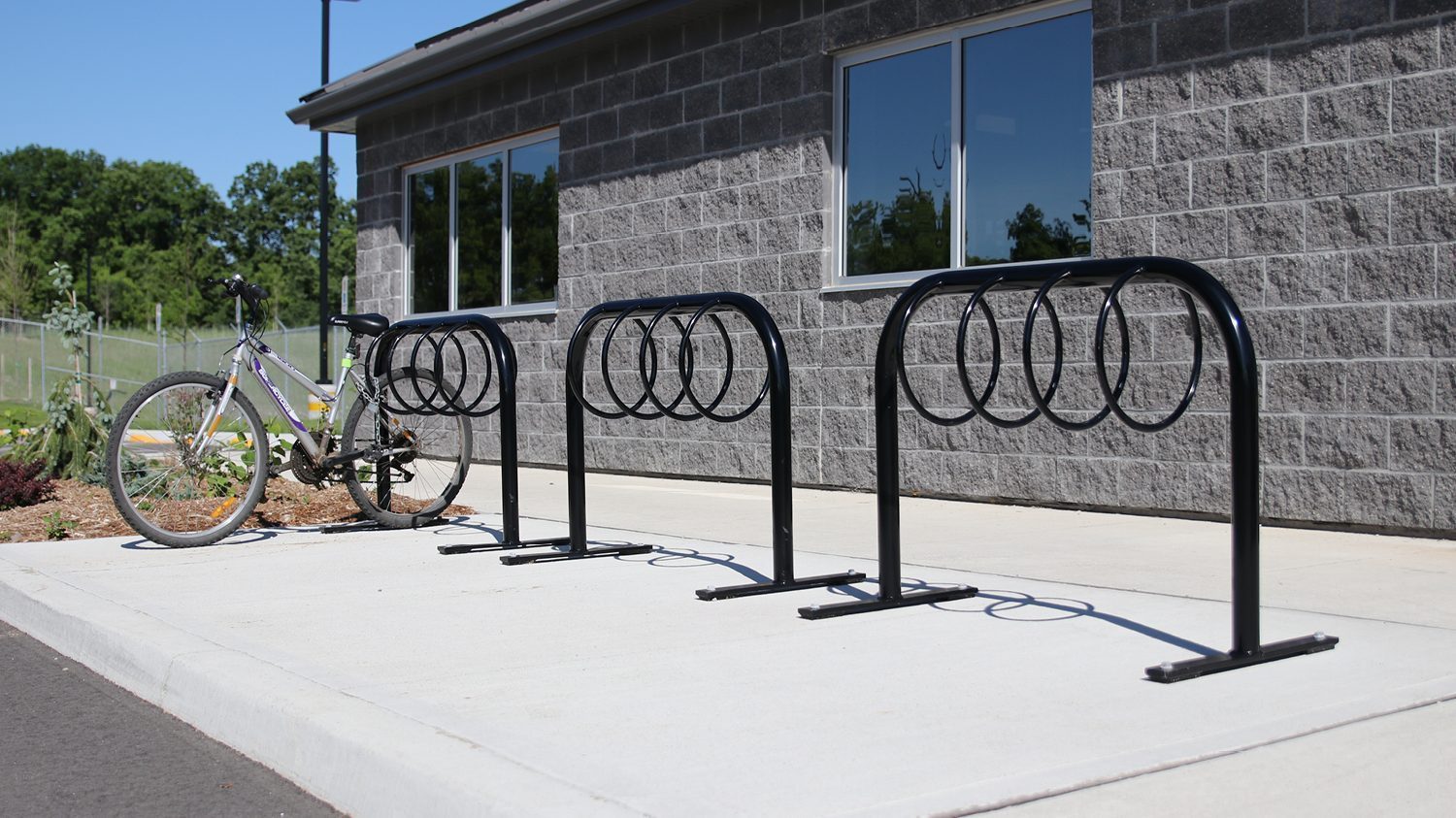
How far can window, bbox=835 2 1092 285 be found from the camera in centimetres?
897

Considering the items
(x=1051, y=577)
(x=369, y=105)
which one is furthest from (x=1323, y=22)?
(x=369, y=105)

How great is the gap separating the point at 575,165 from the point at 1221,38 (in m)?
6.62

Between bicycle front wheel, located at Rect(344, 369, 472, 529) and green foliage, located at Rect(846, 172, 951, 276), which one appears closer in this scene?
bicycle front wheel, located at Rect(344, 369, 472, 529)

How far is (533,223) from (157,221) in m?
90.5

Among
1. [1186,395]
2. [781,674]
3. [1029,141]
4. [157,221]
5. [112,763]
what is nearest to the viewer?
[112,763]

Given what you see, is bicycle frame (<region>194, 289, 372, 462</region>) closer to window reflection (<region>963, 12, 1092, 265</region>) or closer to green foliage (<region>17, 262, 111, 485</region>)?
green foliage (<region>17, 262, 111, 485</region>)

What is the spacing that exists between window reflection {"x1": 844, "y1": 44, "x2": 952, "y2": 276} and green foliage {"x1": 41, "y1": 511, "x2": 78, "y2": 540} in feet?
18.6

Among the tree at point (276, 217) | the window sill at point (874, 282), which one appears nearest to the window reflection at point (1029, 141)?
the window sill at point (874, 282)

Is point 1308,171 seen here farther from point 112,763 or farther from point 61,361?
point 61,361

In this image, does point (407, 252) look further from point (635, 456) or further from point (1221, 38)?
point (1221, 38)

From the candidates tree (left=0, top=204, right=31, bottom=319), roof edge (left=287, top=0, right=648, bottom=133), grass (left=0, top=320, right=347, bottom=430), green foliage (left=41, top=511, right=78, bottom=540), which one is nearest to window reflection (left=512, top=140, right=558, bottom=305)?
roof edge (left=287, top=0, right=648, bottom=133)

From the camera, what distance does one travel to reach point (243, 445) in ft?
27.6

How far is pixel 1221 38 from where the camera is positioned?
26.2ft

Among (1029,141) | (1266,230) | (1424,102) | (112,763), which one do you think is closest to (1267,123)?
(1266,230)
